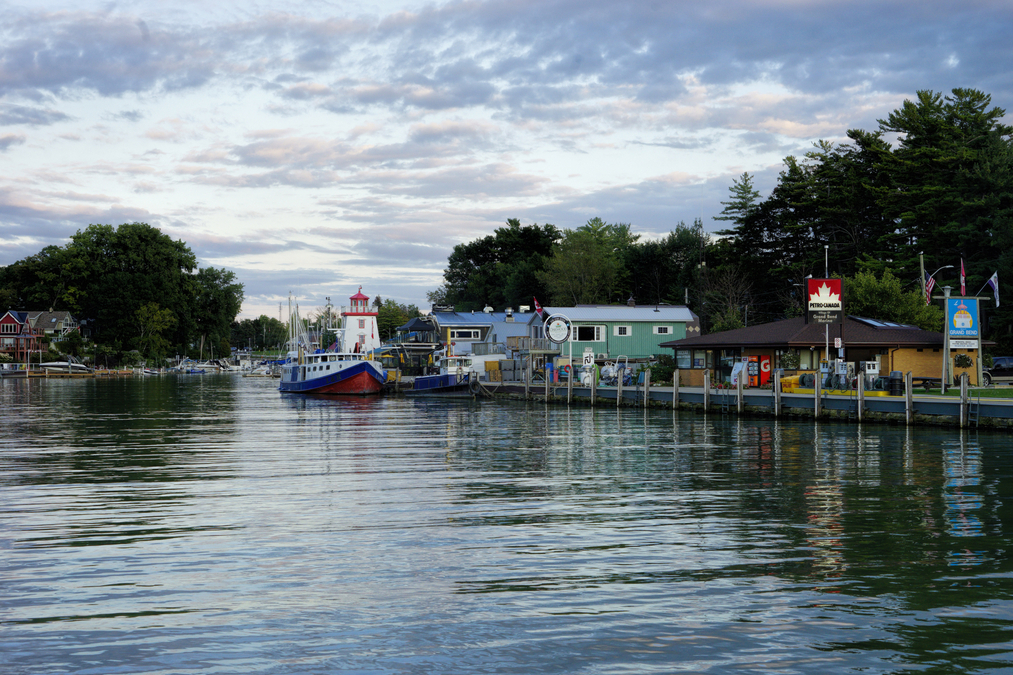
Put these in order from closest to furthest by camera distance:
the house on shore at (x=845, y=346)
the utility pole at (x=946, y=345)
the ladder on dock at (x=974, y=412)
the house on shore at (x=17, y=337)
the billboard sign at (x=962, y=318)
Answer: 1. the ladder on dock at (x=974, y=412)
2. the billboard sign at (x=962, y=318)
3. the utility pole at (x=946, y=345)
4. the house on shore at (x=845, y=346)
5. the house on shore at (x=17, y=337)

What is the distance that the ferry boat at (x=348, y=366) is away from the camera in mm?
76000

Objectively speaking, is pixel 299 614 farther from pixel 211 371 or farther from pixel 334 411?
pixel 211 371

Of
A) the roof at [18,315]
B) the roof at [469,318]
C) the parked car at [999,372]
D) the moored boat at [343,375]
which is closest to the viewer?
the parked car at [999,372]

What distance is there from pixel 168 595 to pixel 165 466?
48.6 feet

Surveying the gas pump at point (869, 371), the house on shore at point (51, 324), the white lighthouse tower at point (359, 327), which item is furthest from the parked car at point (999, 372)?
the house on shore at point (51, 324)

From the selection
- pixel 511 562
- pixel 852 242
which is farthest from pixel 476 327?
pixel 511 562

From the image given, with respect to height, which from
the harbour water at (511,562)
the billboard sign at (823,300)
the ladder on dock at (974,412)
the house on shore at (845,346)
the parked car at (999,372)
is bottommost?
the harbour water at (511,562)

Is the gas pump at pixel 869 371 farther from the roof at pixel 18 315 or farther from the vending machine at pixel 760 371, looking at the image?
the roof at pixel 18 315

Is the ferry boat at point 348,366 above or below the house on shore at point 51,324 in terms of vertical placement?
below

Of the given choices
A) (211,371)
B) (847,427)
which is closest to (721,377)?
(847,427)

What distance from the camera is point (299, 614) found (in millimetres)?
10250

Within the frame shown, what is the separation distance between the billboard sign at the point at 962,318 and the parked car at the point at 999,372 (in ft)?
35.0

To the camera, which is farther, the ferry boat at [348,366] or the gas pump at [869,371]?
the ferry boat at [348,366]

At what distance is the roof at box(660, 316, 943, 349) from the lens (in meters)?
49.3
